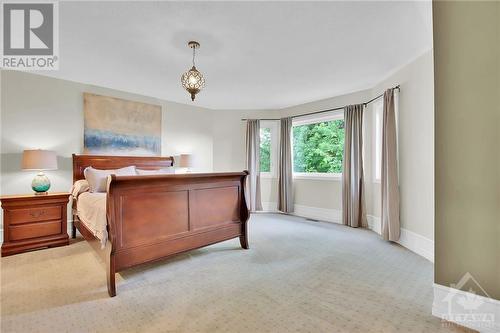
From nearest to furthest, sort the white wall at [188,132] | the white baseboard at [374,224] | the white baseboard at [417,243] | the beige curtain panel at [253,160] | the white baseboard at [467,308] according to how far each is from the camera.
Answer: the white baseboard at [467,308] < the white baseboard at [417,243] < the white wall at [188,132] < the white baseboard at [374,224] < the beige curtain panel at [253,160]

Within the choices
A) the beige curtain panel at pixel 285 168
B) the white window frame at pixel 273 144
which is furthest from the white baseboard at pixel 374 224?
the white window frame at pixel 273 144

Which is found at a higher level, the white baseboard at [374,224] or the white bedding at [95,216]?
the white bedding at [95,216]

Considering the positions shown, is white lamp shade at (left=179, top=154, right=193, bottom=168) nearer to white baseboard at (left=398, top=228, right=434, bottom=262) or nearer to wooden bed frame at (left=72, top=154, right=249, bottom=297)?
wooden bed frame at (left=72, top=154, right=249, bottom=297)

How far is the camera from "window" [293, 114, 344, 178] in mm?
4922

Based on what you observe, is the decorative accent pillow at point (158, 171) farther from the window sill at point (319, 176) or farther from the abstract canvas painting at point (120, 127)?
the window sill at point (319, 176)

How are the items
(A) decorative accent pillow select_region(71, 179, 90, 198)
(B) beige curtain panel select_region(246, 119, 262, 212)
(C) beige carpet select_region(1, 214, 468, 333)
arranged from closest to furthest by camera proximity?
1. (C) beige carpet select_region(1, 214, 468, 333)
2. (A) decorative accent pillow select_region(71, 179, 90, 198)
3. (B) beige curtain panel select_region(246, 119, 262, 212)

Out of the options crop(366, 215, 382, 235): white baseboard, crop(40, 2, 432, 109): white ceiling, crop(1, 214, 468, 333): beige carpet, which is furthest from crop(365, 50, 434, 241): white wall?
crop(366, 215, 382, 235): white baseboard

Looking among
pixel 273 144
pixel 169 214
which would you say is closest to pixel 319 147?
pixel 273 144

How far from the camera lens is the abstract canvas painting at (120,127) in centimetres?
408

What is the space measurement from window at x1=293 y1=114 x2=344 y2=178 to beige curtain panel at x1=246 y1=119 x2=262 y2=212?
86cm

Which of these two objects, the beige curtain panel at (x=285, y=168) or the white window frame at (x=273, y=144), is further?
the white window frame at (x=273, y=144)

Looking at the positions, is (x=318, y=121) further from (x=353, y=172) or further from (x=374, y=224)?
(x=374, y=224)

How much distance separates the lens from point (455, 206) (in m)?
1.72

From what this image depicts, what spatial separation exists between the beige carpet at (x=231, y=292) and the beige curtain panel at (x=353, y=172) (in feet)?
3.73
